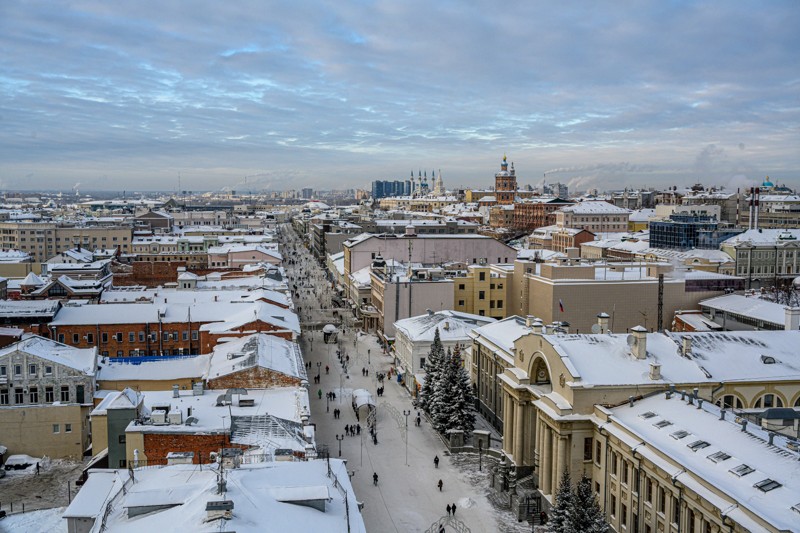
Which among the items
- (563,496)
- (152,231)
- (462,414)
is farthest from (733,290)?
(152,231)

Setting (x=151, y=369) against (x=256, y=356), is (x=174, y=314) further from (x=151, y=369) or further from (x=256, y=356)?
(x=256, y=356)

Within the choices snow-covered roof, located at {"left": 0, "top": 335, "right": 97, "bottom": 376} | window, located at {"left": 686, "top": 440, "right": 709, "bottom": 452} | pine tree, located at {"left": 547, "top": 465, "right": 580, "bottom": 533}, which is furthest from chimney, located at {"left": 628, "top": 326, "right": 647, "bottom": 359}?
snow-covered roof, located at {"left": 0, "top": 335, "right": 97, "bottom": 376}

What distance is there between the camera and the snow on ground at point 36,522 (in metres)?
29.2

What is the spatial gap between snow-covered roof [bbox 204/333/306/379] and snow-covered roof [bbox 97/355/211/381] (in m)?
1.18

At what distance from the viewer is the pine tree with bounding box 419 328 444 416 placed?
146ft

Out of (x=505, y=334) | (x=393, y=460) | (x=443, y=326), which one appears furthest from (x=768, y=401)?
(x=443, y=326)

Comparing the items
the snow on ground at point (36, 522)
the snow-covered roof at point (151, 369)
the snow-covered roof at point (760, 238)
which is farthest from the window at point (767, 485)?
the snow-covered roof at point (760, 238)

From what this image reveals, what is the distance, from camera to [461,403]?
41188 mm

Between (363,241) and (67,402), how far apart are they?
52575 mm

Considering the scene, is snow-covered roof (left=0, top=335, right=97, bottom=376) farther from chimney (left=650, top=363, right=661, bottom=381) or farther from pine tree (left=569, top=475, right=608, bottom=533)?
chimney (left=650, top=363, right=661, bottom=381)

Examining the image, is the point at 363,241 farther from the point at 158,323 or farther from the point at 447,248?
the point at 158,323

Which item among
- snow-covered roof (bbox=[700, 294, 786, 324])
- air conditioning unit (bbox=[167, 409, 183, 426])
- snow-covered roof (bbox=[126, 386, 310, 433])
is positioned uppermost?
snow-covered roof (bbox=[700, 294, 786, 324])

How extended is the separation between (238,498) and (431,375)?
1023 inches

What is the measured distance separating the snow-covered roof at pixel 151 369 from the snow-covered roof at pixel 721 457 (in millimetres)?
25773
